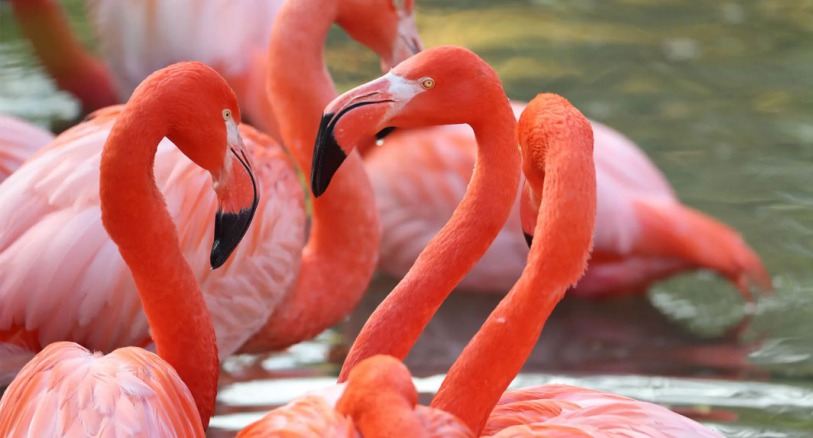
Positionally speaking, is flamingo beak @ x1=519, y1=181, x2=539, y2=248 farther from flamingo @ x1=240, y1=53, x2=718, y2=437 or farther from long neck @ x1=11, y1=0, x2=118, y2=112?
long neck @ x1=11, y1=0, x2=118, y2=112

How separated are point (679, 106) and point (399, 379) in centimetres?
409

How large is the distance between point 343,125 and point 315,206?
1.15m

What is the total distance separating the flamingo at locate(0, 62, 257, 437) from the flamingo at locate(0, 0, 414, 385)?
Result: 0.50 metres

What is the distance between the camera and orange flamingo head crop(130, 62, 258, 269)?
2.64 m

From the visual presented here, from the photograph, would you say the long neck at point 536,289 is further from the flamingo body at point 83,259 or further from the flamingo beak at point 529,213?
the flamingo body at point 83,259

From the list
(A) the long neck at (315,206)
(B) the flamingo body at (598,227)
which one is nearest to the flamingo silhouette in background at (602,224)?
(B) the flamingo body at (598,227)

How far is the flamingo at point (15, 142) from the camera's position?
146 inches

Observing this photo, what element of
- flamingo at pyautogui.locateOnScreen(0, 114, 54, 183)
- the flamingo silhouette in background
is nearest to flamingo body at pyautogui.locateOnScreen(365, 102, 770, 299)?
the flamingo silhouette in background

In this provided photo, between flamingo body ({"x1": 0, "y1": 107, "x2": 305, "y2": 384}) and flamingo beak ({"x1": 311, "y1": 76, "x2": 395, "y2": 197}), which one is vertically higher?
flamingo beak ({"x1": 311, "y1": 76, "x2": 395, "y2": 197})

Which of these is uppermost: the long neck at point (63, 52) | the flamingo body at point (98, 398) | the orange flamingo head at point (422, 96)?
the orange flamingo head at point (422, 96)

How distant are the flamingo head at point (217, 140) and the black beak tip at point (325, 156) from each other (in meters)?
0.21

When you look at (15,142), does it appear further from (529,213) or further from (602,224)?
(602,224)

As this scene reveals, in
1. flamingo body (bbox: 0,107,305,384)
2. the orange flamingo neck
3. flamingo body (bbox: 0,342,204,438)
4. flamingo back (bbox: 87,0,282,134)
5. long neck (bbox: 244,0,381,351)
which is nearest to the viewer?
the orange flamingo neck

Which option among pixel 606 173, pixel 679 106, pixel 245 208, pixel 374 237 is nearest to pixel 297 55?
pixel 374 237
